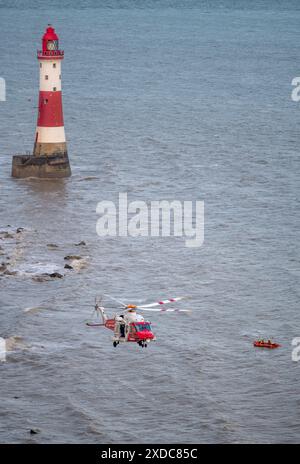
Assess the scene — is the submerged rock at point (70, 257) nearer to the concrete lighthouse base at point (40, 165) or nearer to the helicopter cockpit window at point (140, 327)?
the helicopter cockpit window at point (140, 327)

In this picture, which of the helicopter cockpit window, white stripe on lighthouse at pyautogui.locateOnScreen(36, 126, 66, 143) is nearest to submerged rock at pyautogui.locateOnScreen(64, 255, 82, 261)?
the helicopter cockpit window

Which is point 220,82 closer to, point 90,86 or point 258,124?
point 90,86

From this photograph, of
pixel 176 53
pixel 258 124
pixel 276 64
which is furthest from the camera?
pixel 176 53

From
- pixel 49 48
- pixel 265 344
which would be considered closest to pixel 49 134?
pixel 49 48

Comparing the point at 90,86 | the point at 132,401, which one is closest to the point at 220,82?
the point at 90,86

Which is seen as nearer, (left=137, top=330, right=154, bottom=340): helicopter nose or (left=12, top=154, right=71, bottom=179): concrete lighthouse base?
(left=137, top=330, right=154, bottom=340): helicopter nose

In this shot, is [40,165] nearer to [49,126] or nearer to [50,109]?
[49,126]

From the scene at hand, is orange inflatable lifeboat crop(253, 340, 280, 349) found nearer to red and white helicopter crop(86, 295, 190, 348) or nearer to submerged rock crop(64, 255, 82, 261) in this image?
red and white helicopter crop(86, 295, 190, 348)
